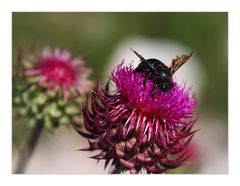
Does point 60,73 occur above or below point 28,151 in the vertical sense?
above

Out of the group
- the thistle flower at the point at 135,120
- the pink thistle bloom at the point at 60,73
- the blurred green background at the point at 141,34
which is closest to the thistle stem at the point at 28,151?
the pink thistle bloom at the point at 60,73

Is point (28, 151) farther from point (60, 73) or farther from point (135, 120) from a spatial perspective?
point (135, 120)

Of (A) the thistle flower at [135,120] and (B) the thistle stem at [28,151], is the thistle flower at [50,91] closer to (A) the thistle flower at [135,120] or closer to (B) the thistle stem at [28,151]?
(B) the thistle stem at [28,151]

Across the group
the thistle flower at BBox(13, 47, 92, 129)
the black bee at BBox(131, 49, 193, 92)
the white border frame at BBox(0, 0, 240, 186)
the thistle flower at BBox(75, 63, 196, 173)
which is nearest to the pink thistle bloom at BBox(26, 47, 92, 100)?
the thistle flower at BBox(13, 47, 92, 129)

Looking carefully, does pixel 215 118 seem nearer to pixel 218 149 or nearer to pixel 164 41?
pixel 218 149
